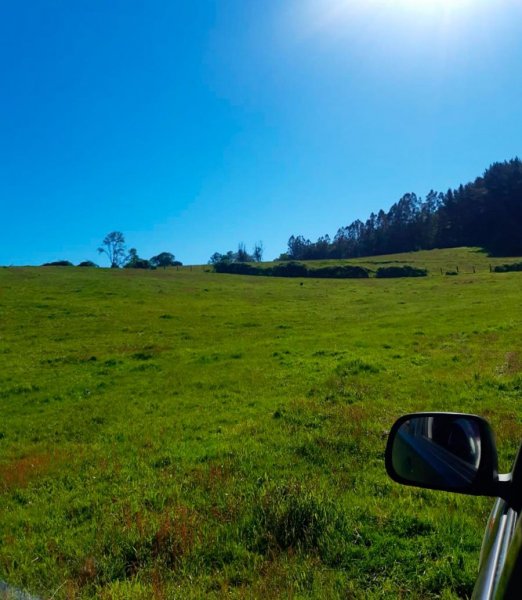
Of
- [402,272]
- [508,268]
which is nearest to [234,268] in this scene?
[402,272]

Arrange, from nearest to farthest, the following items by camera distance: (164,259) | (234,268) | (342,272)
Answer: (342,272) → (234,268) → (164,259)

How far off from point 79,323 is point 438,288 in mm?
36324

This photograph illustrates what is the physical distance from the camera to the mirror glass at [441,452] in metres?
2.22

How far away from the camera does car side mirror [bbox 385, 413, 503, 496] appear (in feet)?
6.79

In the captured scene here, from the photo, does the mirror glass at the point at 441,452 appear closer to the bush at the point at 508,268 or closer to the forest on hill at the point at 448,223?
the bush at the point at 508,268

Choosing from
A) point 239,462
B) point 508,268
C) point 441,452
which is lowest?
point 508,268

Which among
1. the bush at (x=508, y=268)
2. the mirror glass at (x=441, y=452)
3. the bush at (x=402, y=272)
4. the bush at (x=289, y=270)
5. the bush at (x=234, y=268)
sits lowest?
the bush at (x=508, y=268)

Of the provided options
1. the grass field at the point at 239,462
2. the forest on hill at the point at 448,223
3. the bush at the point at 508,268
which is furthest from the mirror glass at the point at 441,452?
the forest on hill at the point at 448,223

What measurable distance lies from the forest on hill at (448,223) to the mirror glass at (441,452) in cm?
13333

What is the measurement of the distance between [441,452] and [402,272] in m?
75.0

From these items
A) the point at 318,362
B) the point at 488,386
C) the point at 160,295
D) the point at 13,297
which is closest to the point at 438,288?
the point at 160,295

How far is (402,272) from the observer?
7375cm

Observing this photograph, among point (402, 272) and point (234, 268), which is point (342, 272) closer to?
point (402, 272)

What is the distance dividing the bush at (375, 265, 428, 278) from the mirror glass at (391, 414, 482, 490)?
73.3 m
